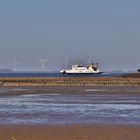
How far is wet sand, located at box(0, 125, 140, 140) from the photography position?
18.9 m

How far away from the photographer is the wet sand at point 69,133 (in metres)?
18.9

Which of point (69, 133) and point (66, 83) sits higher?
point (66, 83)

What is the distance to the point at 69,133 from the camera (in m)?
20.2

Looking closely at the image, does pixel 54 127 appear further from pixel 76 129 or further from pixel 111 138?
pixel 111 138

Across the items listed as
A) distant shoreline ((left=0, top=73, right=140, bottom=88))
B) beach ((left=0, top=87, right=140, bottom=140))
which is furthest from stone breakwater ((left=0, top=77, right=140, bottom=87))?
beach ((left=0, top=87, right=140, bottom=140))

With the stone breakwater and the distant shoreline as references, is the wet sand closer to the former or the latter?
the distant shoreline

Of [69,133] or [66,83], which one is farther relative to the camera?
[66,83]

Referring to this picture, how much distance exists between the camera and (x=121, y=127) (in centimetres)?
2208

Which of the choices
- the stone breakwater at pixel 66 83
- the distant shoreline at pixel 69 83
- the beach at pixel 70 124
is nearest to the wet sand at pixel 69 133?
the beach at pixel 70 124

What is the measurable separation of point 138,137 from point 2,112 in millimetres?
11906

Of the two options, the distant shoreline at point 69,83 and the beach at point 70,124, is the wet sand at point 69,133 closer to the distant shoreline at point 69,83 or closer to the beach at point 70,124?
the beach at point 70,124

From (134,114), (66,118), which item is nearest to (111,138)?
(66,118)

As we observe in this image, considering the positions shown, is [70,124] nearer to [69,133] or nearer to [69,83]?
[69,133]

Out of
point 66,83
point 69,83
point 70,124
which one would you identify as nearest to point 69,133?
point 70,124
